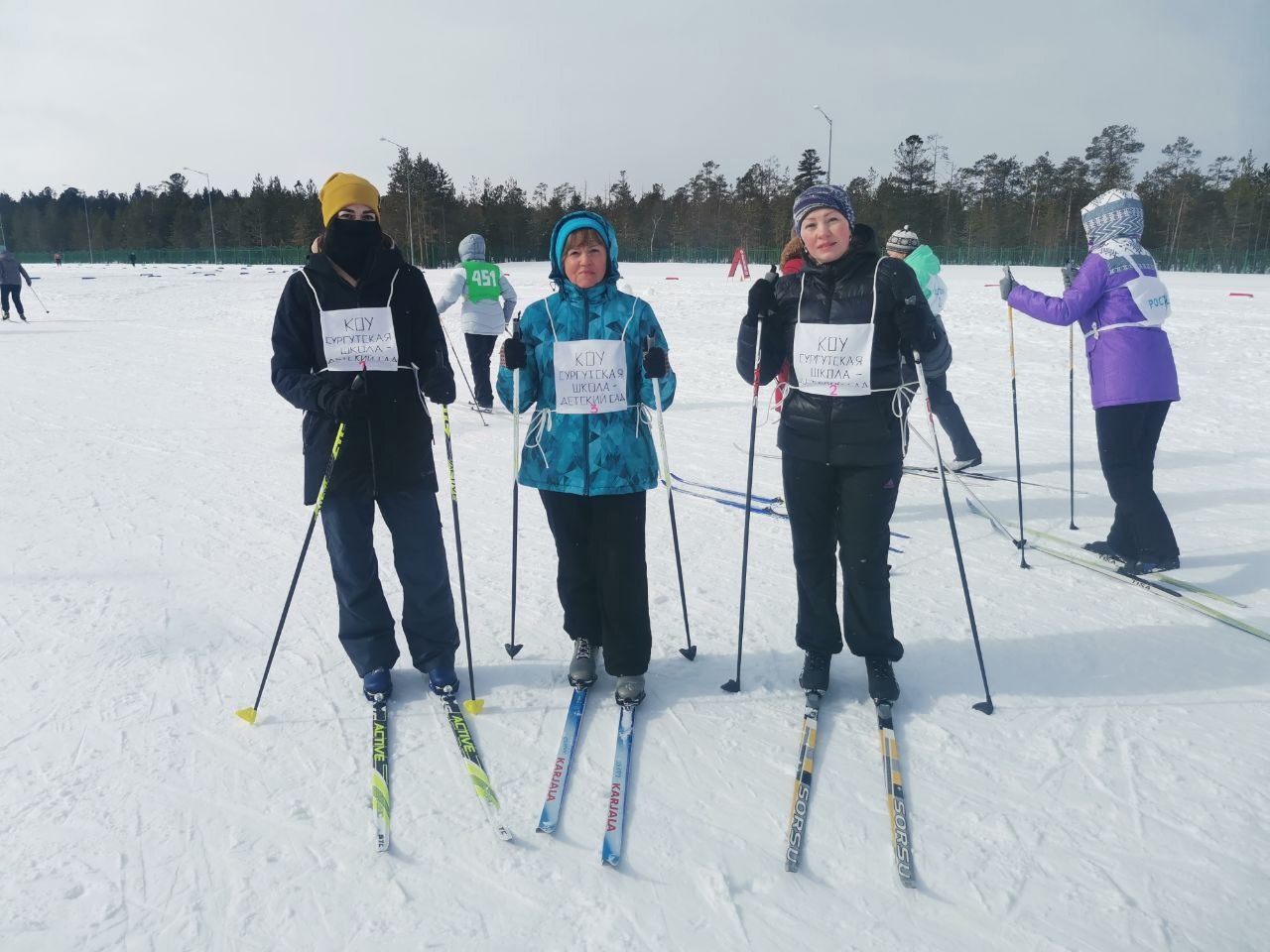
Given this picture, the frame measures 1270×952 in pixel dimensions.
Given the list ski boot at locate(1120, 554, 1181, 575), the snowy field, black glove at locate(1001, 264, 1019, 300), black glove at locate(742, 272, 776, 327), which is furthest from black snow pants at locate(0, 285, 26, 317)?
ski boot at locate(1120, 554, 1181, 575)

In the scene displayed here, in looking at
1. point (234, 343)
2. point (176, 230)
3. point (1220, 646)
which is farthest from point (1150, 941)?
point (176, 230)

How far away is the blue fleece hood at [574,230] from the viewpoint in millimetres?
2832

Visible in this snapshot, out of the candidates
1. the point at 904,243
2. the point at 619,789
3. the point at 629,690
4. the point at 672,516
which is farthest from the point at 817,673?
the point at 904,243

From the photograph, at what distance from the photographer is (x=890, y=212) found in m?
52.9

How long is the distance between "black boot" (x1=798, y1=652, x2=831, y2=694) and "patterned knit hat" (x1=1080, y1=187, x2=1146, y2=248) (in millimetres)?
2827

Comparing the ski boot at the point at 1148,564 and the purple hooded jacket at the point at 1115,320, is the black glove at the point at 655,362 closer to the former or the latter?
the purple hooded jacket at the point at 1115,320

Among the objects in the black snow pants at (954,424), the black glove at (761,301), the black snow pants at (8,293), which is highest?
the black snow pants at (8,293)

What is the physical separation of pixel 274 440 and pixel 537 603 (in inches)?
188

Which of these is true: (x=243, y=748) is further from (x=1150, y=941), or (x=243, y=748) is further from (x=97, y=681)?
(x=1150, y=941)

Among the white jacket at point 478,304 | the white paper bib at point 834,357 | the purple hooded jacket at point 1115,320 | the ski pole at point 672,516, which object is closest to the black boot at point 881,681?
the ski pole at point 672,516

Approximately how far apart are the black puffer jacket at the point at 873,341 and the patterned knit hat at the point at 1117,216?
6.57ft

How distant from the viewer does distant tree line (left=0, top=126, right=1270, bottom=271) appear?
50.1 metres

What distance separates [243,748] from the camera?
282cm

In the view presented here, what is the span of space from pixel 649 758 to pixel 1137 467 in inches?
130
